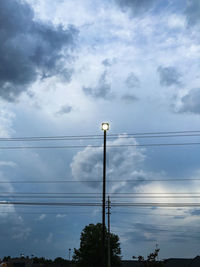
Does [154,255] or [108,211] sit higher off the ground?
[108,211]

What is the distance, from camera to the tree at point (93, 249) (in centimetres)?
6631

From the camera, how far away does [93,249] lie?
67.2m

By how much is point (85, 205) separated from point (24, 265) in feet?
309

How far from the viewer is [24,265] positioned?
108188mm

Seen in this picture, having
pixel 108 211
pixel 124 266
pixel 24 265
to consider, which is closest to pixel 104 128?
pixel 108 211

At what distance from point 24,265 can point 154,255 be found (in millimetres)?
70171

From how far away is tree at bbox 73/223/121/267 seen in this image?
218 ft

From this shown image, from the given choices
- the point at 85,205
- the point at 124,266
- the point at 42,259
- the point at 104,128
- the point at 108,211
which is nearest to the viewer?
the point at 104,128

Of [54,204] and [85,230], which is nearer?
[54,204]

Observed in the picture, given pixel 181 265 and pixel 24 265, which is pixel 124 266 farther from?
pixel 24 265

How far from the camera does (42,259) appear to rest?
195m

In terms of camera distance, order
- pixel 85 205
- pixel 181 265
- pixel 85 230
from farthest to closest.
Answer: pixel 181 265, pixel 85 230, pixel 85 205

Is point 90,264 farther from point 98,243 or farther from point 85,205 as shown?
point 85,205

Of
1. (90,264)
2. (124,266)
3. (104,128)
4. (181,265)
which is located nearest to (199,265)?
(181,265)
